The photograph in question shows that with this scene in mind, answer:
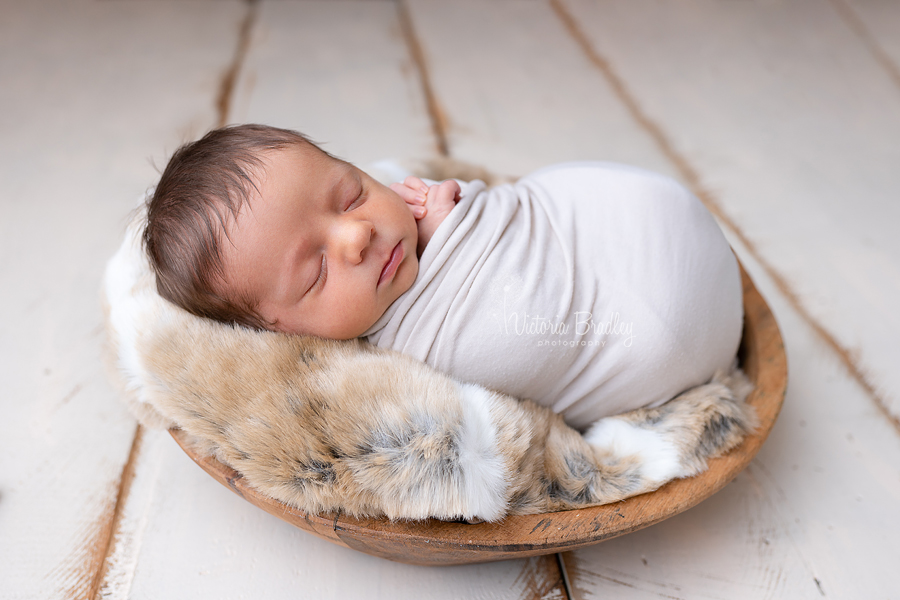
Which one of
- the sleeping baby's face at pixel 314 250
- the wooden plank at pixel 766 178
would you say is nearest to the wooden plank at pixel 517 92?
the wooden plank at pixel 766 178

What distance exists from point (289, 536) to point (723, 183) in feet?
4.31

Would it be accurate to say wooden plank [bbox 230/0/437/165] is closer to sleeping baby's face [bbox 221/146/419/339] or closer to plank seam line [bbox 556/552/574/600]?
sleeping baby's face [bbox 221/146/419/339]

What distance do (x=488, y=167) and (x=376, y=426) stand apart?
105cm

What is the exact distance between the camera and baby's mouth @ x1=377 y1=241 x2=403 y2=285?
2.93 feet

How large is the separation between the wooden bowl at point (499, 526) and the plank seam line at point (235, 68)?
1.21 metres

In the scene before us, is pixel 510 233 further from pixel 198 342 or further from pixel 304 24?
pixel 304 24

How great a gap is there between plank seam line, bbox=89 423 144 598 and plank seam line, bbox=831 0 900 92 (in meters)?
2.20

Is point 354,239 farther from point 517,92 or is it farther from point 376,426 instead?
point 517,92

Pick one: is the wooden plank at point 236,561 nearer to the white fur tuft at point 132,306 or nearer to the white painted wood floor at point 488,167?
the white painted wood floor at point 488,167

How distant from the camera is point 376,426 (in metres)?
0.73

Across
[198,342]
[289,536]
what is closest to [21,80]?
[198,342]

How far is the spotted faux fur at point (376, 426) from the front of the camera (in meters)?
0.72

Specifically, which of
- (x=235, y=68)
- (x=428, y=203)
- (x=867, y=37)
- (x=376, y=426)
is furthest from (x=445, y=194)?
(x=867, y=37)

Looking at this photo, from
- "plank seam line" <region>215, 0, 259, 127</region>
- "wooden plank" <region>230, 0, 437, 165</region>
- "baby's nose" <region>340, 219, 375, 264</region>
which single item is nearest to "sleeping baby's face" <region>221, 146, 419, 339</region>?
"baby's nose" <region>340, 219, 375, 264</region>
